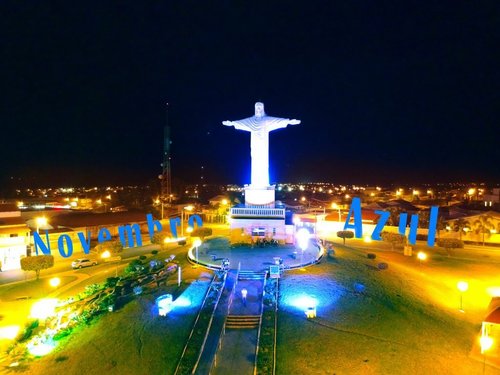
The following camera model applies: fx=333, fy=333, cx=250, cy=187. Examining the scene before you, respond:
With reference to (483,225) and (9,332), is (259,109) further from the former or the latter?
(483,225)

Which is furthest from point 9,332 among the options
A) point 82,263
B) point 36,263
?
point 82,263

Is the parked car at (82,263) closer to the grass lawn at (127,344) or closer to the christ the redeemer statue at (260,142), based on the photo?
the grass lawn at (127,344)

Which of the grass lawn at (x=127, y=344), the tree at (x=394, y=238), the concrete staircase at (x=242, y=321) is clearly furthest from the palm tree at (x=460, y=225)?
the grass lawn at (x=127, y=344)

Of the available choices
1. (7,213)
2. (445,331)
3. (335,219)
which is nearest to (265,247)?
(445,331)

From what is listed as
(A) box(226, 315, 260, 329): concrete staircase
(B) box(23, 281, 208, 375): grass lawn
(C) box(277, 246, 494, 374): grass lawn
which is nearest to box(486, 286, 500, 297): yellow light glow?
(C) box(277, 246, 494, 374): grass lawn

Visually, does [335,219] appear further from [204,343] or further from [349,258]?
[204,343]

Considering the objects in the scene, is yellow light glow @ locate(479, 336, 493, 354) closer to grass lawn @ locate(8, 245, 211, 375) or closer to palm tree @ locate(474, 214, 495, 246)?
grass lawn @ locate(8, 245, 211, 375)
